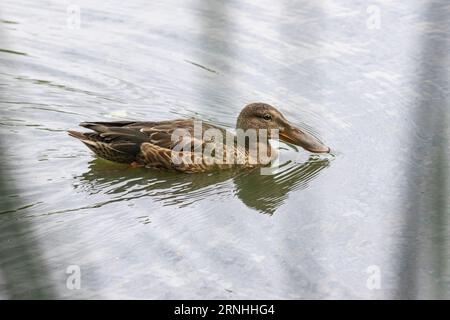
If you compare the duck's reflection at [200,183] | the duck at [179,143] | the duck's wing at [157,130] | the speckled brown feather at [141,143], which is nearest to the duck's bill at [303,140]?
the duck at [179,143]

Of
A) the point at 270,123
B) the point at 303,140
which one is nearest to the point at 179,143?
the point at 270,123

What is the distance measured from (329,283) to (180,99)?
3.92m

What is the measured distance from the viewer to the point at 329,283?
620 centimetres

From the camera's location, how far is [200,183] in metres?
8.29

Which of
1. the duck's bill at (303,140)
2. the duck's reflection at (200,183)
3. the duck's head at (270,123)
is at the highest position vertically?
the duck's head at (270,123)

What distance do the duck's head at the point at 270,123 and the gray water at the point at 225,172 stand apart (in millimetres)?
209

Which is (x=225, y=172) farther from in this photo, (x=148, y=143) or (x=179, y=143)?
(x=148, y=143)

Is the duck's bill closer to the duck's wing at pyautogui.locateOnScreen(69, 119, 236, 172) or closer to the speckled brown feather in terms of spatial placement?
the speckled brown feather

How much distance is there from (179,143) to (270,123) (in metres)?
1.03

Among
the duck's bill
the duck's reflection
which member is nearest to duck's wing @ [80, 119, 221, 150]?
the duck's reflection

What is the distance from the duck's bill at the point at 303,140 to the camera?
28.2ft

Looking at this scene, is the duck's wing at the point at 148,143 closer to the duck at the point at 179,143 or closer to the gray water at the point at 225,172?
the duck at the point at 179,143

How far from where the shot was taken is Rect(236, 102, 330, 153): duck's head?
8758 millimetres

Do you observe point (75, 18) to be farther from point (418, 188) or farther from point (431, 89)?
point (418, 188)
